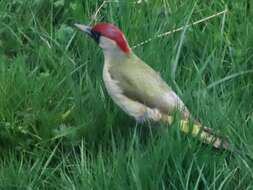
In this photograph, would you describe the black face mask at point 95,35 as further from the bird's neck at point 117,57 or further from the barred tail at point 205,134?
the barred tail at point 205,134

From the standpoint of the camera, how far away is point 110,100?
4.22m

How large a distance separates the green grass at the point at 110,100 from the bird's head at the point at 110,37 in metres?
0.17

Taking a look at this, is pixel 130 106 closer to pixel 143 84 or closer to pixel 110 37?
pixel 143 84

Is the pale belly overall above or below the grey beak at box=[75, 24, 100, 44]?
below

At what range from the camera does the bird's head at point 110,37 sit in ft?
14.0

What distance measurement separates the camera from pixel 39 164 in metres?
3.74

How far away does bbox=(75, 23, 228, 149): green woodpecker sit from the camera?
13.1ft

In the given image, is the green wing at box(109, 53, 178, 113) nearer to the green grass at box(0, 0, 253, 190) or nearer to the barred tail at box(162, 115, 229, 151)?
the green grass at box(0, 0, 253, 190)

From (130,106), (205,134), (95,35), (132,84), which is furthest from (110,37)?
(205,134)

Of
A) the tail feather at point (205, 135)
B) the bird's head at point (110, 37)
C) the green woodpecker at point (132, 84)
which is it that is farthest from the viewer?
the bird's head at point (110, 37)

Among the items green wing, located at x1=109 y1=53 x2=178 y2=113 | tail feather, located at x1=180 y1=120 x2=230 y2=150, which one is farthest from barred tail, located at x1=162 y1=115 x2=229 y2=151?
green wing, located at x1=109 y1=53 x2=178 y2=113

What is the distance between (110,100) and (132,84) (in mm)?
149

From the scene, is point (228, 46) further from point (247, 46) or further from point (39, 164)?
point (39, 164)

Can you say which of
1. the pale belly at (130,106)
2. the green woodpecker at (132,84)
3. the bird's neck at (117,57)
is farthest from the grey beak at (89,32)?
the pale belly at (130,106)
